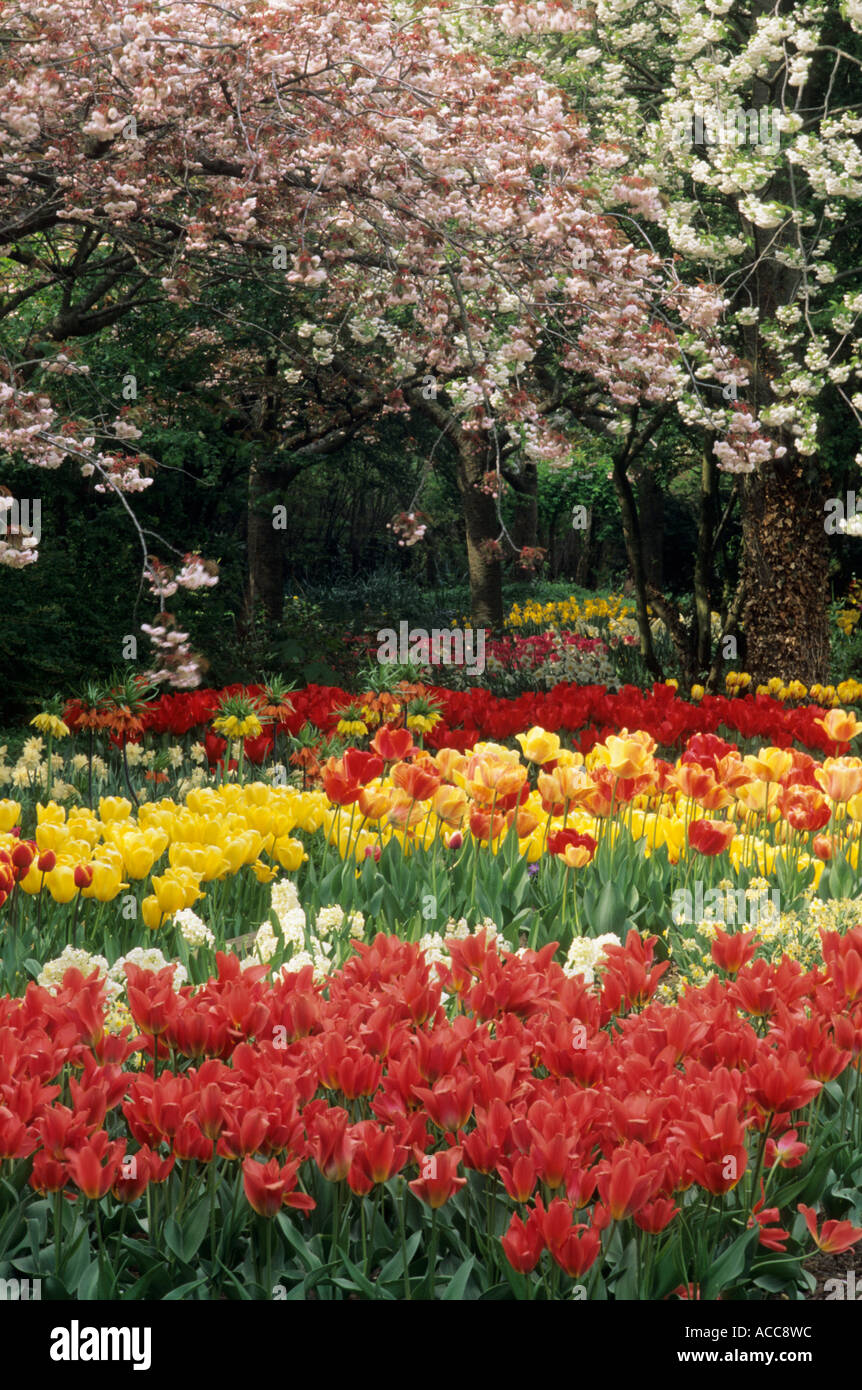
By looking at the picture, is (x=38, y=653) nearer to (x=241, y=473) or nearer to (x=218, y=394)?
(x=218, y=394)

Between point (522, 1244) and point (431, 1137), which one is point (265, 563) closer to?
point (431, 1137)

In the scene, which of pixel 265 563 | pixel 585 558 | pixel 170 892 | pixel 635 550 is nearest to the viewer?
pixel 170 892

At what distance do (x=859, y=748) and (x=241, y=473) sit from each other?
9.34 m

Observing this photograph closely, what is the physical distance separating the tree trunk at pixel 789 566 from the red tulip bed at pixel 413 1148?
8670mm

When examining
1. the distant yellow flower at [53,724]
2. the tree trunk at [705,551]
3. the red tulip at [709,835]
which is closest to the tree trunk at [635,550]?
the tree trunk at [705,551]

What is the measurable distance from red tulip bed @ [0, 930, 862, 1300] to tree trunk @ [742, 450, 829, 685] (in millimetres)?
8670

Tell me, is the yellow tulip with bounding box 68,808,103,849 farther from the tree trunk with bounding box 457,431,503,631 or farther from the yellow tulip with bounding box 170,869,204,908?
the tree trunk with bounding box 457,431,503,631

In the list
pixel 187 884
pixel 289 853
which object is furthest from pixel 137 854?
pixel 289 853

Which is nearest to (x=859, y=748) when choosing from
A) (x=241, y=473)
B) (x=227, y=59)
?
(x=227, y=59)

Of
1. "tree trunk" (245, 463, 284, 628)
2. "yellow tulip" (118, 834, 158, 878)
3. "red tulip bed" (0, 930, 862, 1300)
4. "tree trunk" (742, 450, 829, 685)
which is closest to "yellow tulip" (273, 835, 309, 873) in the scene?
"yellow tulip" (118, 834, 158, 878)

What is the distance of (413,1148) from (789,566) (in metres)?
9.50

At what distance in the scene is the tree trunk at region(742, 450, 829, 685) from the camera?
10.9 metres

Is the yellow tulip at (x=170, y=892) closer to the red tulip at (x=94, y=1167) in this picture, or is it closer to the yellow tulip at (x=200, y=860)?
the yellow tulip at (x=200, y=860)

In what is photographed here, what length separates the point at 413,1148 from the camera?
202cm
